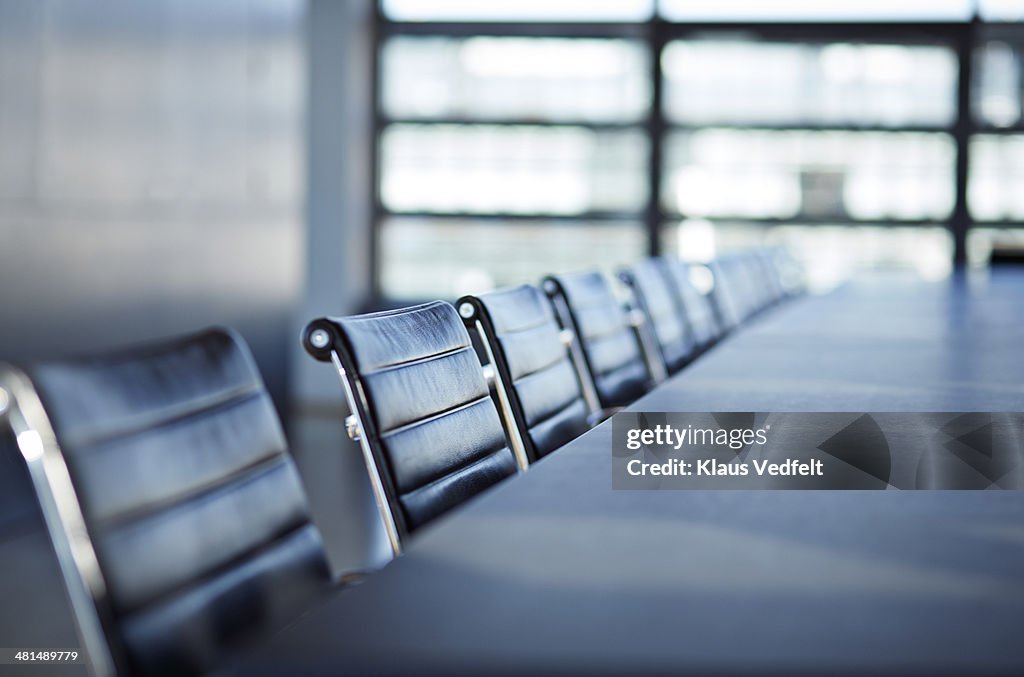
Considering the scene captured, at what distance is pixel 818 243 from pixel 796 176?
1.50 ft

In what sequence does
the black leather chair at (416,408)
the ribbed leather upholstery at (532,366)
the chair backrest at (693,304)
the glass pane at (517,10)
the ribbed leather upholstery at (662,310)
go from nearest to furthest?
the black leather chair at (416,408), the ribbed leather upholstery at (532,366), the ribbed leather upholstery at (662,310), the chair backrest at (693,304), the glass pane at (517,10)

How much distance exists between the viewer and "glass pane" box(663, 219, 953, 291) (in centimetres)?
753

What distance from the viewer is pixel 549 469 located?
1.24 m

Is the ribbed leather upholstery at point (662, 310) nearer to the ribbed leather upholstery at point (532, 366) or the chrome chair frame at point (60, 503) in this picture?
the ribbed leather upholstery at point (532, 366)

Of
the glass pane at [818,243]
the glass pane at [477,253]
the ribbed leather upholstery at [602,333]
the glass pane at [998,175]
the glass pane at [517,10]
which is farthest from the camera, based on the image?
the glass pane at [477,253]

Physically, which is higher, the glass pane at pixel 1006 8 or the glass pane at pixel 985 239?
the glass pane at pixel 1006 8

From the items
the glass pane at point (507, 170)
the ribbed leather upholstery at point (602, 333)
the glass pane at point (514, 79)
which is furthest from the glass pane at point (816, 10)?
the ribbed leather upholstery at point (602, 333)

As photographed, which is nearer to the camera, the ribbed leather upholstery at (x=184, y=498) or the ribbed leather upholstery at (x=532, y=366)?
the ribbed leather upholstery at (x=184, y=498)

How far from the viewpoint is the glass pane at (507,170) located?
7578 millimetres

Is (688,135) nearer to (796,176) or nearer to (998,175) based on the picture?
(796,176)

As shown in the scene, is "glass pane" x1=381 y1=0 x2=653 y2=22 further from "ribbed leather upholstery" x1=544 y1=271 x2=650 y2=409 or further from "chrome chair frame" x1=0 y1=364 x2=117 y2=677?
"chrome chair frame" x1=0 y1=364 x2=117 y2=677

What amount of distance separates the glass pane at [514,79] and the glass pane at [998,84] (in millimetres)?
2039

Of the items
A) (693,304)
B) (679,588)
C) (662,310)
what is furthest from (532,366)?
(693,304)

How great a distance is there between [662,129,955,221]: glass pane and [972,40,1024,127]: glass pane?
48 centimetres
